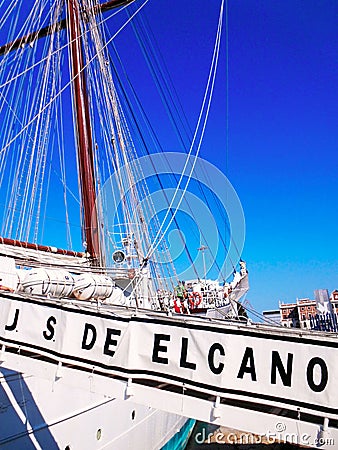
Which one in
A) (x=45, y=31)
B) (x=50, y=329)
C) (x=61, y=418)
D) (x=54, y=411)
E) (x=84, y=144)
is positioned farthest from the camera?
(x=45, y=31)

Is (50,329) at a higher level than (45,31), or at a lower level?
lower

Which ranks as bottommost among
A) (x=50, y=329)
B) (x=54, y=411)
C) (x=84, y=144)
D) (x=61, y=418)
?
(x=61, y=418)

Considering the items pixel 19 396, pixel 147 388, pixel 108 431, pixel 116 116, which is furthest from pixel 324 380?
pixel 116 116

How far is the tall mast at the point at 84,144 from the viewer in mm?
11453

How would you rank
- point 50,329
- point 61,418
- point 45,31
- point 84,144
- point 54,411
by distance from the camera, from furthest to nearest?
1. point 45,31
2. point 84,144
3. point 61,418
4. point 54,411
5. point 50,329

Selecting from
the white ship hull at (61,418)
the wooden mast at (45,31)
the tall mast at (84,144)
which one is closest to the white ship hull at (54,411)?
the white ship hull at (61,418)

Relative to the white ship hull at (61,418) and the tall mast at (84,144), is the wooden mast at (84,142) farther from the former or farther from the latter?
the white ship hull at (61,418)

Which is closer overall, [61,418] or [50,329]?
[50,329]

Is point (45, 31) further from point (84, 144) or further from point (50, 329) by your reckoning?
point (50, 329)

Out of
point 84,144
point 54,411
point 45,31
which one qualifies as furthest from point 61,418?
point 45,31

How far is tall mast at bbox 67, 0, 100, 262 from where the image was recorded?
11.5 m

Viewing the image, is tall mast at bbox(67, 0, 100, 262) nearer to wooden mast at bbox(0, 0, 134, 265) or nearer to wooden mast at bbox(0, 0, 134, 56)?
wooden mast at bbox(0, 0, 134, 265)

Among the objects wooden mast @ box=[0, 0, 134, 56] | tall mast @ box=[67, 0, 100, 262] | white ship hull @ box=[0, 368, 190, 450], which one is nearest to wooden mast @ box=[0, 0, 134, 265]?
tall mast @ box=[67, 0, 100, 262]

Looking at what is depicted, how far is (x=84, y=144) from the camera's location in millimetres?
12305
